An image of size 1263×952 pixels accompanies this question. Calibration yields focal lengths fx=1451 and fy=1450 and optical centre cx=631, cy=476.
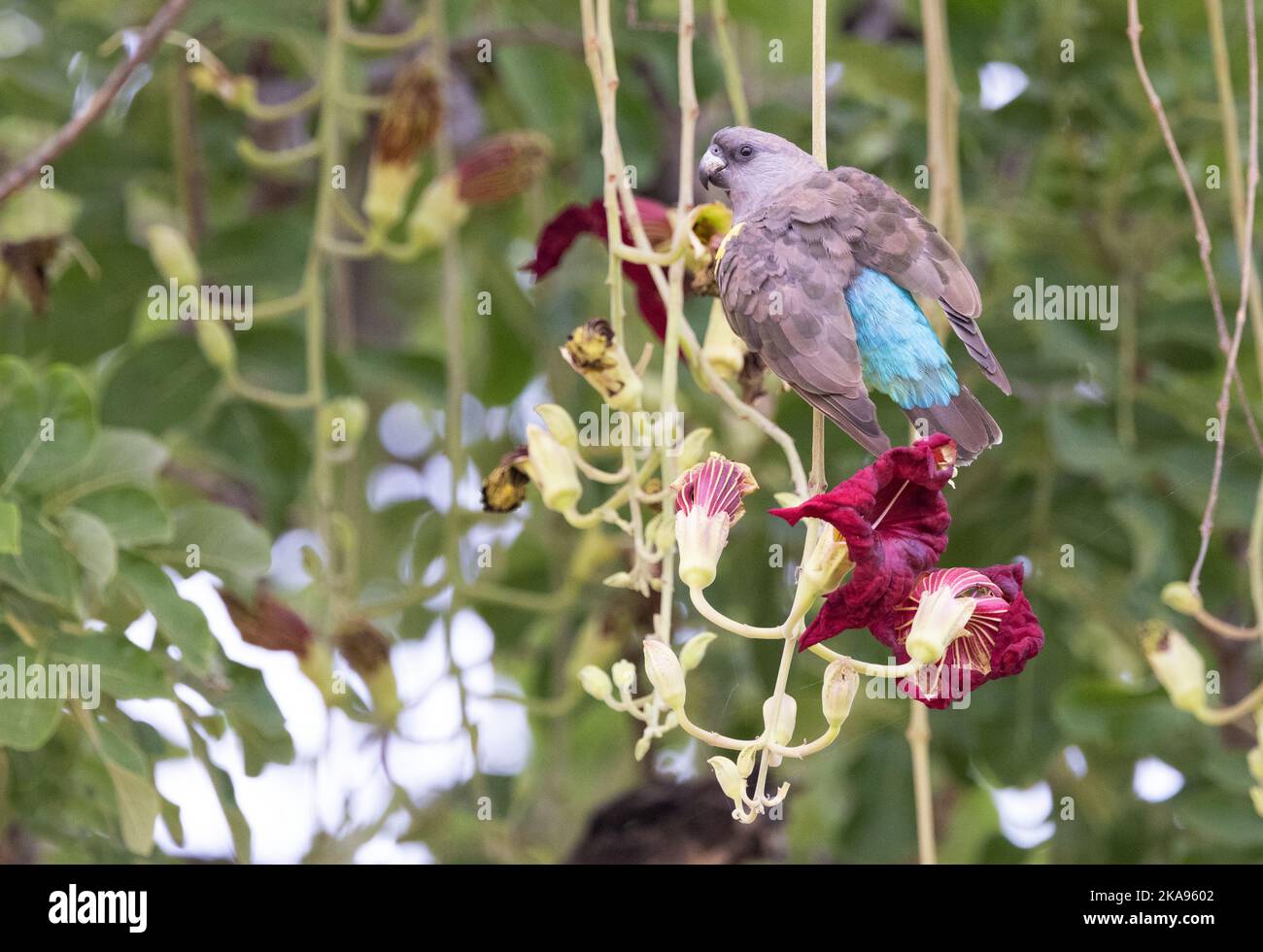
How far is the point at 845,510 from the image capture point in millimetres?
703

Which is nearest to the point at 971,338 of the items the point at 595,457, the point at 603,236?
the point at 603,236

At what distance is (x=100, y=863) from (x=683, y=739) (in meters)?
0.80

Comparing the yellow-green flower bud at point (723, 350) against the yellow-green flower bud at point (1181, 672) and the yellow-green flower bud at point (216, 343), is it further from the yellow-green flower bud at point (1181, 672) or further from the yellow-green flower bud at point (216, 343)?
the yellow-green flower bud at point (216, 343)

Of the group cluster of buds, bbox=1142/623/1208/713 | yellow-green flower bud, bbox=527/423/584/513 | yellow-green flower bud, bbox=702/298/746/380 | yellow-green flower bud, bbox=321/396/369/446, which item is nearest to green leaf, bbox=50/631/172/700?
yellow-green flower bud, bbox=321/396/369/446

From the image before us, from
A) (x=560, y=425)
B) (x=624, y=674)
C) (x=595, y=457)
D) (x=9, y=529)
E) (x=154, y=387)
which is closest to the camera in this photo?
(x=624, y=674)

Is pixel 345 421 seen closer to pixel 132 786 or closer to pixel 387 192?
pixel 387 192

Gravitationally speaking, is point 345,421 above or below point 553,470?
above

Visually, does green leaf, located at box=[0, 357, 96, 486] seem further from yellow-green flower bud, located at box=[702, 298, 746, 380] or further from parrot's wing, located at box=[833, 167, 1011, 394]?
parrot's wing, located at box=[833, 167, 1011, 394]

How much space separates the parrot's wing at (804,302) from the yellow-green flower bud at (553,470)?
0.26m

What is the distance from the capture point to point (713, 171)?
1040mm

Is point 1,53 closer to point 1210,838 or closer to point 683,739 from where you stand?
point 683,739

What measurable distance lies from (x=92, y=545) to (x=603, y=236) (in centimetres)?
53

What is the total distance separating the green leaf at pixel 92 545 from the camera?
1.27 meters

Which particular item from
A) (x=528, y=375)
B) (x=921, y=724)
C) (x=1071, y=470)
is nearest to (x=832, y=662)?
(x=921, y=724)
